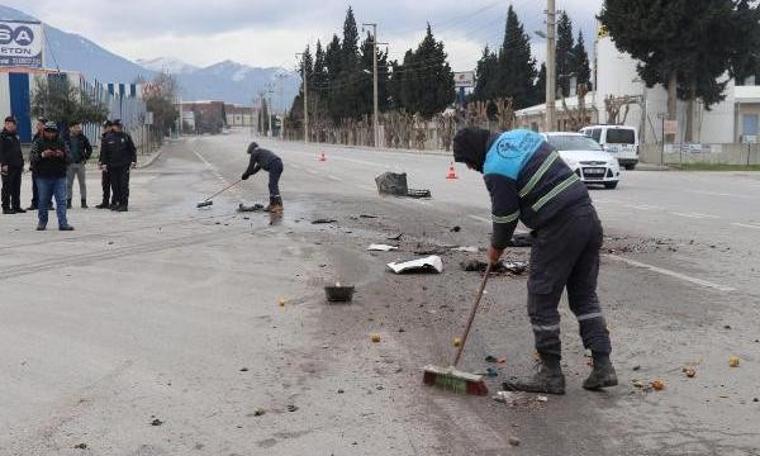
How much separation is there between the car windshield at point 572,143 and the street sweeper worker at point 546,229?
60.7 feet

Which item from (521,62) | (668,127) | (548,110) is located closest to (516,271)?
(548,110)

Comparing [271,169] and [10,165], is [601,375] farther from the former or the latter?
[10,165]

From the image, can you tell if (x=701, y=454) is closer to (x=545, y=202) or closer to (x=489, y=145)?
(x=545, y=202)

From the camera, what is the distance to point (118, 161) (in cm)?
1683

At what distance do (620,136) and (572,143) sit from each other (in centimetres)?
1408

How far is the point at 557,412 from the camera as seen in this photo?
4.73 m

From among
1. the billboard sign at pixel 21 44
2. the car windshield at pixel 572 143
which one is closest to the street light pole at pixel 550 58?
the car windshield at pixel 572 143

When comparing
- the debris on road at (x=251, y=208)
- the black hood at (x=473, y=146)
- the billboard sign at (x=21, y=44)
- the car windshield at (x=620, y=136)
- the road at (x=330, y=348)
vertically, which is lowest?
the road at (x=330, y=348)

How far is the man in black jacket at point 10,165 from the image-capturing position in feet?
51.9

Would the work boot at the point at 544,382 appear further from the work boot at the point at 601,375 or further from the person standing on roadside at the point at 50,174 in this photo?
the person standing on roadside at the point at 50,174

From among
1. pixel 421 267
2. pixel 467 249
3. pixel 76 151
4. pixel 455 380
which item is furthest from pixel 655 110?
pixel 455 380

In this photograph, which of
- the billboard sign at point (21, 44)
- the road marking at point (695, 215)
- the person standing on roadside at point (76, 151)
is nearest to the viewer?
the road marking at point (695, 215)

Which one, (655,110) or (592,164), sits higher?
(655,110)

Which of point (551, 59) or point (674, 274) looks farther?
point (551, 59)
